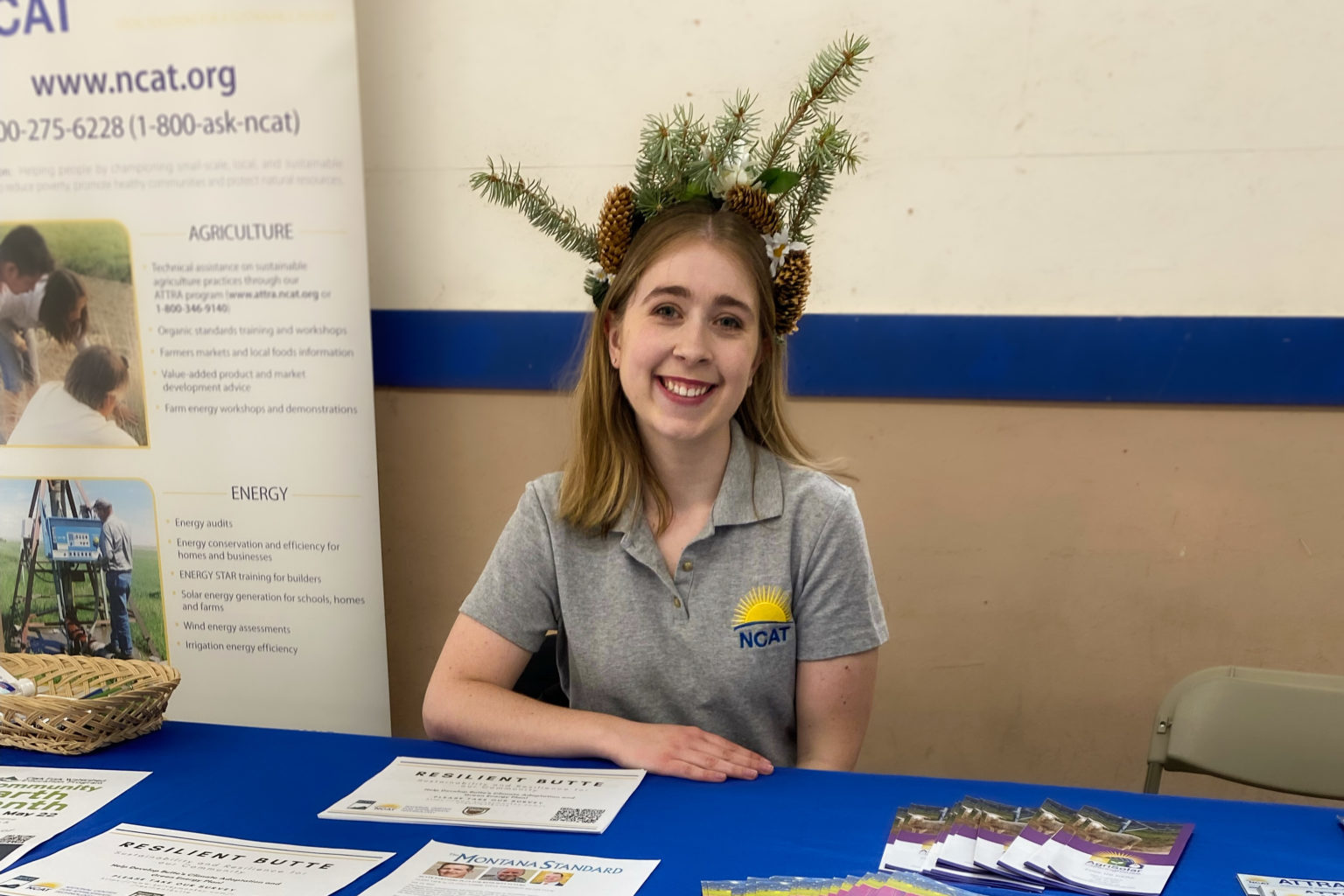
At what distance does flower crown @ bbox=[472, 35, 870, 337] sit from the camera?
64.4 inches

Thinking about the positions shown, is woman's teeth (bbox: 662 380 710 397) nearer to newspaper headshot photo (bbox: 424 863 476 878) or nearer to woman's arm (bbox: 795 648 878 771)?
woman's arm (bbox: 795 648 878 771)

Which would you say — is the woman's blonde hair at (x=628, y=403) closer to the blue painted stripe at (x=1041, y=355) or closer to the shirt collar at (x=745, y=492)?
the shirt collar at (x=745, y=492)

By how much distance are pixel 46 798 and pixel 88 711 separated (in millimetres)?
141

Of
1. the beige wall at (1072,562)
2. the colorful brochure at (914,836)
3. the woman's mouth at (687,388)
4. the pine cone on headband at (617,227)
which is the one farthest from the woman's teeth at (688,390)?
the beige wall at (1072,562)

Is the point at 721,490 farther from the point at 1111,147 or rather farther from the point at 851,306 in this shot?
the point at 1111,147

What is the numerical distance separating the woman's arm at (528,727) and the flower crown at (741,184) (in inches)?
23.9

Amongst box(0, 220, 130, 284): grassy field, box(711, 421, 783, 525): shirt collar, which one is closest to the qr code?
box(711, 421, 783, 525): shirt collar

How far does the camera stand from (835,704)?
166 centimetres

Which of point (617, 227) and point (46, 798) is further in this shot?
point (617, 227)

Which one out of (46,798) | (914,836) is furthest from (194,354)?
(914,836)

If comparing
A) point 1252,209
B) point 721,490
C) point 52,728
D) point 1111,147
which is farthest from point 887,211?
point 52,728

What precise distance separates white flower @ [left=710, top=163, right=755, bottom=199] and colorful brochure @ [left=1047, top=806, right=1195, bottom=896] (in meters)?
1.01

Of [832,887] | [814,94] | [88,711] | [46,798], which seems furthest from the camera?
[814,94]

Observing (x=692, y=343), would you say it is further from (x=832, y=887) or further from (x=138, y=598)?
(x=138, y=598)
